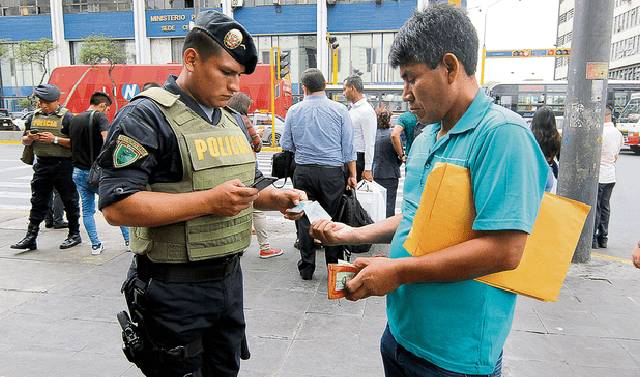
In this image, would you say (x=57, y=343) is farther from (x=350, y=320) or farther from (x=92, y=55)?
(x=92, y=55)

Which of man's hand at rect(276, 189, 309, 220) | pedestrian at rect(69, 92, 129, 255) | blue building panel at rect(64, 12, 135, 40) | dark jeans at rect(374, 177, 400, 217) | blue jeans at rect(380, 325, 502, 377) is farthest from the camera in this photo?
blue building panel at rect(64, 12, 135, 40)

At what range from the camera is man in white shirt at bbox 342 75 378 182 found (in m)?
6.16

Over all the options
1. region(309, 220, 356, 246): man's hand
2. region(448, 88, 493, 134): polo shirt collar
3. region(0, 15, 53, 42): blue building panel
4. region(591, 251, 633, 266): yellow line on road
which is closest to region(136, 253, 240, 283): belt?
region(309, 220, 356, 246): man's hand

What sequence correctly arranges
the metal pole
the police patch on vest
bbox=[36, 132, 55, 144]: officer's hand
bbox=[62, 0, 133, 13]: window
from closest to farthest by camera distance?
the police patch on vest
the metal pole
bbox=[36, 132, 55, 144]: officer's hand
bbox=[62, 0, 133, 13]: window

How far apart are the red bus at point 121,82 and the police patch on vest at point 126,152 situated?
20224 mm

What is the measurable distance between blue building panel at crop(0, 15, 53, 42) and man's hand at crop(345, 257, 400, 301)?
1586 inches

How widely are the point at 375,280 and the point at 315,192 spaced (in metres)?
3.63

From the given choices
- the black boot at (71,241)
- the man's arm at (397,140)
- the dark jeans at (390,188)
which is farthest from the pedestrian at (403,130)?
the black boot at (71,241)

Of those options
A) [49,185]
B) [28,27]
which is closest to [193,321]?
[49,185]

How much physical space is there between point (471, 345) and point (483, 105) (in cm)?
77

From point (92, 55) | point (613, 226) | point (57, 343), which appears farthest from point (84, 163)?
point (92, 55)

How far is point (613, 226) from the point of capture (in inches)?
317

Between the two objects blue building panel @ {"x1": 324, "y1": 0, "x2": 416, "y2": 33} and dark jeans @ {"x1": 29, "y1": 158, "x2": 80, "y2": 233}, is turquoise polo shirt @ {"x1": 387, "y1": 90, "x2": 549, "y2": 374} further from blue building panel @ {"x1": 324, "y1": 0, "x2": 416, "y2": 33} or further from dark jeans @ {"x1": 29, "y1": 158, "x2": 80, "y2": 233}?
blue building panel @ {"x1": 324, "y1": 0, "x2": 416, "y2": 33}

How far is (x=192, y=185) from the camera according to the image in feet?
6.54
